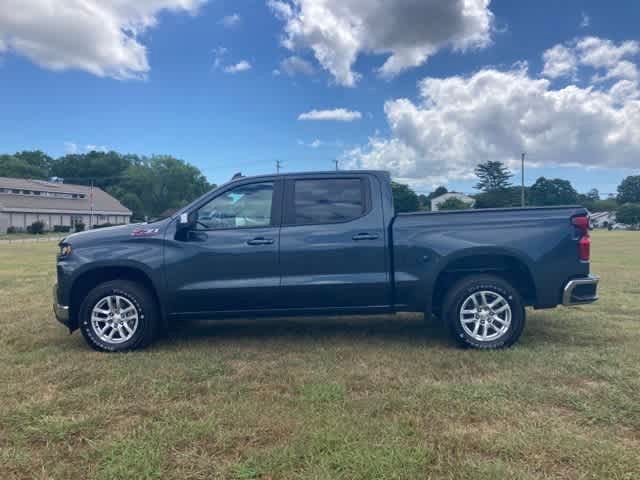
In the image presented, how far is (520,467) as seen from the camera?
2.39 meters

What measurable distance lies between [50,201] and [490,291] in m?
59.4

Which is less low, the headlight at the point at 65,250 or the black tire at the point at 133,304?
the headlight at the point at 65,250

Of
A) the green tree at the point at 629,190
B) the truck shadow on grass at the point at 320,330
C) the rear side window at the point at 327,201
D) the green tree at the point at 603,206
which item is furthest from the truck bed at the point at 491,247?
the green tree at the point at 629,190

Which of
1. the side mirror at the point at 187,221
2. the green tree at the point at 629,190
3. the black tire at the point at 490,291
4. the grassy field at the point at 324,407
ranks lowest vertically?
the grassy field at the point at 324,407

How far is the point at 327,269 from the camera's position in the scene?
4.48 m

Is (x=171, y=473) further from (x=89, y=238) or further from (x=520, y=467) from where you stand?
(x=89, y=238)

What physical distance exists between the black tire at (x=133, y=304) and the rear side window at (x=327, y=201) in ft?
5.78

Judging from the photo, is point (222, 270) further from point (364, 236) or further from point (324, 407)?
point (324, 407)

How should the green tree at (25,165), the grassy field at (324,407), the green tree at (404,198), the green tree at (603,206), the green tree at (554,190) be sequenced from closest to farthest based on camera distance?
the grassy field at (324,407) → the green tree at (404,198) → the green tree at (554,190) → the green tree at (25,165) → the green tree at (603,206)

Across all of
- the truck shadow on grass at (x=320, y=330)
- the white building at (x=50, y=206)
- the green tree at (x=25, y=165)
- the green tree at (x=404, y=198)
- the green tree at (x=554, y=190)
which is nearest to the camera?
the green tree at (x=404, y=198)

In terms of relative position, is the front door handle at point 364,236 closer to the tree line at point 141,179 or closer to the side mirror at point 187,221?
the side mirror at point 187,221

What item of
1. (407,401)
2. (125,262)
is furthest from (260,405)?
(125,262)

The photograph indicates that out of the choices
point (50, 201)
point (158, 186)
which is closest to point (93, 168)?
point (158, 186)

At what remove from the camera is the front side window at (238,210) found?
4.59 m
